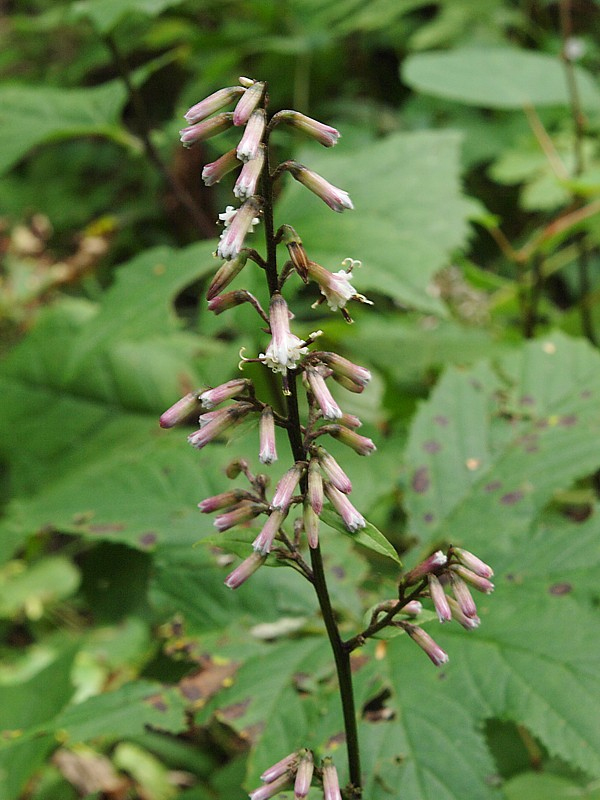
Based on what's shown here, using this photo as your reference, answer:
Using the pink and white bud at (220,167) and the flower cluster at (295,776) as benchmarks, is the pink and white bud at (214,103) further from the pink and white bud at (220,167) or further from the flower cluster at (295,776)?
the flower cluster at (295,776)

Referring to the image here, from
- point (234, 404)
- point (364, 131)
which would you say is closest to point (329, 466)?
point (234, 404)

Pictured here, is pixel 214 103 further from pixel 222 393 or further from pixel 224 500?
pixel 224 500

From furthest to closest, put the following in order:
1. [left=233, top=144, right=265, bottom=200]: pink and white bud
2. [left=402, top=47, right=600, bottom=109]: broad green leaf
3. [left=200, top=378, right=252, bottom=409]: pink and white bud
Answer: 1. [left=402, top=47, right=600, bottom=109]: broad green leaf
2. [left=200, top=378, right=252, bottom=409]: pink and white bud
3. [left=233, top=144, right=265, bottom=200]: pink and white bud

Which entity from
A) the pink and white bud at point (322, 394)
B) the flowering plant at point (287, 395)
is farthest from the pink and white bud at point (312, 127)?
the pink and white bud at point (322, 394)

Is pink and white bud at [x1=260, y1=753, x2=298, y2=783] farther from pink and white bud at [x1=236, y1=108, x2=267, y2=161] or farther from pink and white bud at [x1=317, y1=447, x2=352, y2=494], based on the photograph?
pink and white bud at [x1=236, y1=108, x2=267, y2=161]

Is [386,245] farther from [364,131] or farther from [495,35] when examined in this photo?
[495,35]

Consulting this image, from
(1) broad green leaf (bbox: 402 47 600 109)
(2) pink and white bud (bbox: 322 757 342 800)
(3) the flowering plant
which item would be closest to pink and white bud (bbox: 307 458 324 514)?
(3) the flowering plant
